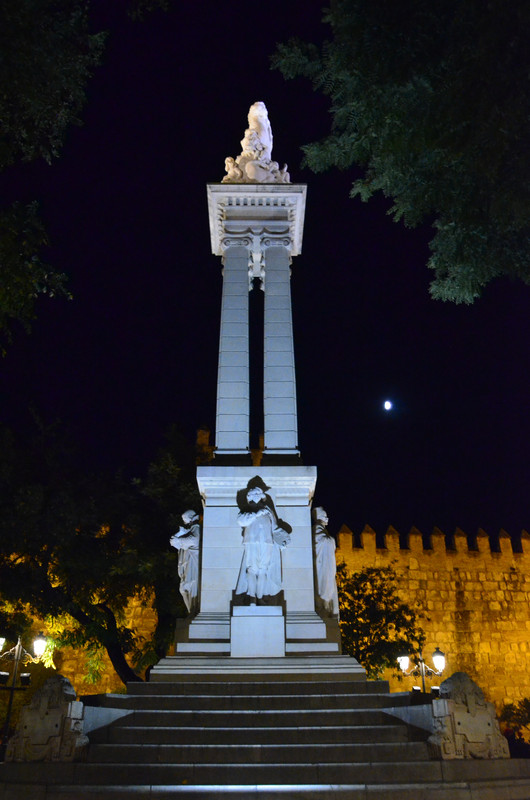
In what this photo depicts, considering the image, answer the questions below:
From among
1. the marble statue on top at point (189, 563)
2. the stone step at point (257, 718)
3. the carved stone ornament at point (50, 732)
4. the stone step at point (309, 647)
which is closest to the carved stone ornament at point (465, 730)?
the stone step at point (257, 718)

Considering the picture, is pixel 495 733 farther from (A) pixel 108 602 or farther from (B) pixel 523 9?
(A) pixel 108 602

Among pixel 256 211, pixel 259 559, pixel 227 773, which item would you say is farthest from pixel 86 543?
pixel 227 773

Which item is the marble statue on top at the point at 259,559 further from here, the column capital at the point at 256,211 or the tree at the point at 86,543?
the tree at the point at 86,543

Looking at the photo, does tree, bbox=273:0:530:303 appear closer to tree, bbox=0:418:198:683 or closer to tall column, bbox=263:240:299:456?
tall column, bbox=263:240:299:456

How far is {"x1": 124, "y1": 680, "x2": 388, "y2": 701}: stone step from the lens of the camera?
10047mm

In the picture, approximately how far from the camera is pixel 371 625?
71.4 ft

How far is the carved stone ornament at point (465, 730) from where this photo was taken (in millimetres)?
8117

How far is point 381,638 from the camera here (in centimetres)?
2145

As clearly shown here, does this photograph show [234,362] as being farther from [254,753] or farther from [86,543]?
[86,543]

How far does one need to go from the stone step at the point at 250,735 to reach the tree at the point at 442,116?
6.61 m

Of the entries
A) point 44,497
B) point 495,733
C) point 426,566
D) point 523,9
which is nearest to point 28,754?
point 495,733

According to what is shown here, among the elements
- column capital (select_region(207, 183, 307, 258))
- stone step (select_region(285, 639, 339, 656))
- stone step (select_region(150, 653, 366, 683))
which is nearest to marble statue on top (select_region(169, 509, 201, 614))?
stone step (select_region(150, 653, 366, 683))

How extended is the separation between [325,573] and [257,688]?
2.84 metres

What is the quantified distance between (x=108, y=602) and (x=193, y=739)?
1207 cm
